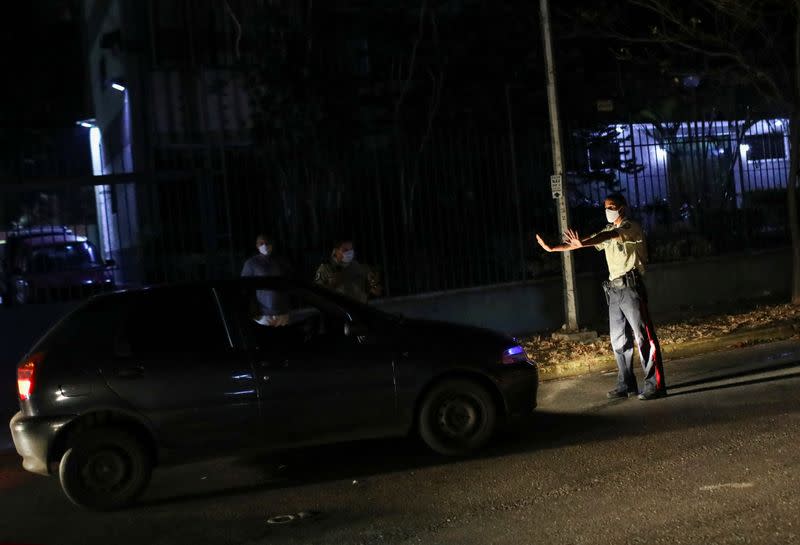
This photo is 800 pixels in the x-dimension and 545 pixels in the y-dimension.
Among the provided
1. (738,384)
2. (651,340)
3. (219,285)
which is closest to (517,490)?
(219,285)

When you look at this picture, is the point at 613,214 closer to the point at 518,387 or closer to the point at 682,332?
the point at 518,387

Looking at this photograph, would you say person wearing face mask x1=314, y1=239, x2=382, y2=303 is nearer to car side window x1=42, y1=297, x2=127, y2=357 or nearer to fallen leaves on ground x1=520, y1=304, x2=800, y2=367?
fallen leaves on ground x1=520, y1=304, x2=800, y2=367

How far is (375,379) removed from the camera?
698cm

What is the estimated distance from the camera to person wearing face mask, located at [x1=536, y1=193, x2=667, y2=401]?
8.56 m

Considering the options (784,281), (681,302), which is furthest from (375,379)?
(784,281)

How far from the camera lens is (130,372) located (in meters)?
6.60

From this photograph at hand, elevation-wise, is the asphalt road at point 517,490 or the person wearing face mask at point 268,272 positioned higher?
the person wearing face mask at point 268,272

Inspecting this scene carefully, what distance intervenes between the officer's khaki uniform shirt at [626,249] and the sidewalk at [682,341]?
8.15 feet

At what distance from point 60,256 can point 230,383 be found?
636 cm

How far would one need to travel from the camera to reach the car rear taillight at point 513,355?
24.0ft

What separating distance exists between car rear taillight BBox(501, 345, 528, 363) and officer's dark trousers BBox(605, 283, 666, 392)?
63.5 inches

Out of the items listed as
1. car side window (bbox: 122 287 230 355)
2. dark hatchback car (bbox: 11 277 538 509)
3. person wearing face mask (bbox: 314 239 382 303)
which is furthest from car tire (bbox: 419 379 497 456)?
person wearing face mask (bbox: 314 239 382 303)

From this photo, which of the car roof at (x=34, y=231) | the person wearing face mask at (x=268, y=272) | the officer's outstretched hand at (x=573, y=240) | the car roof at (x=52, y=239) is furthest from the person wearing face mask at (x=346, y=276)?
the car roof at (x=34, y=231)

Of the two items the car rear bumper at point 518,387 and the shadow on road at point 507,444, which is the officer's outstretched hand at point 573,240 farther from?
the car rear bumper at point 518,387
